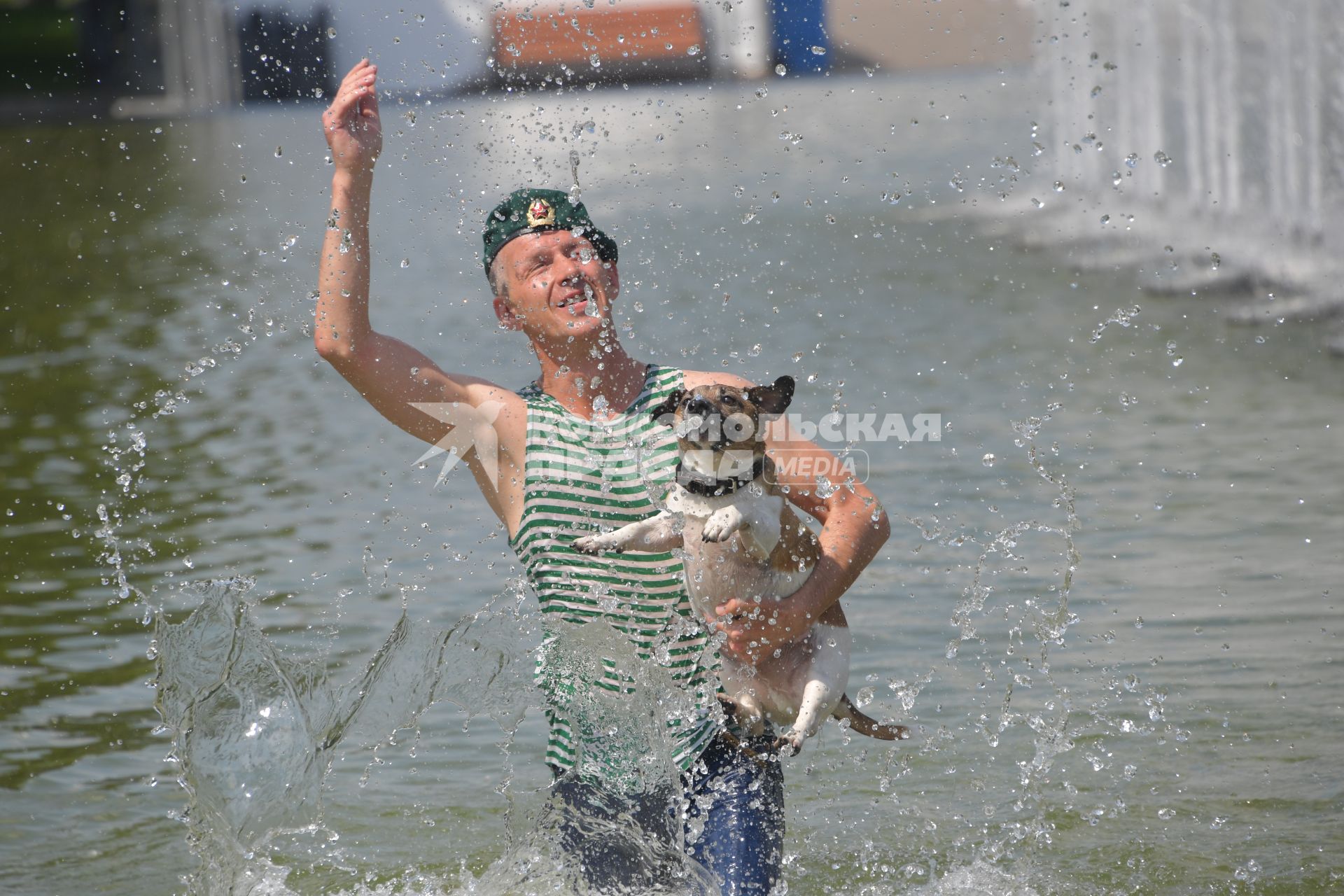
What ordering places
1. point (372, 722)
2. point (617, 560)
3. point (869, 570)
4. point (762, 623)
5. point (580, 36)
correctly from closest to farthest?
point (762, 623) < point (617, 560) < point (372, 722) < point (580, 36) < point (869, 570)

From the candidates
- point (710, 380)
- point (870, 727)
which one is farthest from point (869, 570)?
point (710, 380)

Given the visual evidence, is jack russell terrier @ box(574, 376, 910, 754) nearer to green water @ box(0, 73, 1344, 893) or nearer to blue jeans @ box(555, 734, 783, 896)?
blue jeans @ box(555, 734, 783, 896)

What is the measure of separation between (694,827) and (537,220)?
4.73 ft

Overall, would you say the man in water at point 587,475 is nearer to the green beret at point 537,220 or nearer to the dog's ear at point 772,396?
the green beret at point 537,220

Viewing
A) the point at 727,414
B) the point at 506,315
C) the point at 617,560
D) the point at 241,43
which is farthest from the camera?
the point at 241,43

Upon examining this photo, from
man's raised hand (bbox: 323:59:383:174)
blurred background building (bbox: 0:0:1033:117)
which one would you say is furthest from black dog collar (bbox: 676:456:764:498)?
blurred background building (bbox: 0:0:1033:117)

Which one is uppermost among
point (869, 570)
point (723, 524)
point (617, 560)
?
point (723, 524)

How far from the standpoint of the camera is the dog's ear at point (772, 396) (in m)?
3.46

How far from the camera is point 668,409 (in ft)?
11.6

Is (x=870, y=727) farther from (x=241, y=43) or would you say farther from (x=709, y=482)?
(x=241, y=43)

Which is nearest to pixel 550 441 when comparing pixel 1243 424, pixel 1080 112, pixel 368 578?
pixel 368 578

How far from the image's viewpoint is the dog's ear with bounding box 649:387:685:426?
3.51 m

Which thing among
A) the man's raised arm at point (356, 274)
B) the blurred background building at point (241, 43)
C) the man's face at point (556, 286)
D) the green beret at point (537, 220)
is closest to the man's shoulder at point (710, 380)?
the man's face at point (556, 286)

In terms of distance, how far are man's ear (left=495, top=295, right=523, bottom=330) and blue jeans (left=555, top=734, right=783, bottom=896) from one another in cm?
107
